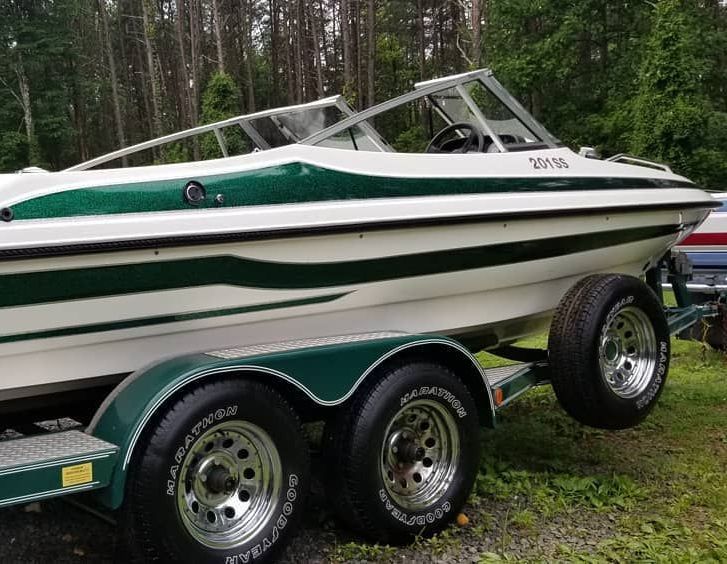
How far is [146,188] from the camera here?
3.19 m

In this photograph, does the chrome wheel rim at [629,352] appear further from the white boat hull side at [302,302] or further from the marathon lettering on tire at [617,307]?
the white boat hull side at [302,302]

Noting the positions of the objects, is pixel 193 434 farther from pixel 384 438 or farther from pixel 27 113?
pixel 27 113

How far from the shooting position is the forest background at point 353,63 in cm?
1708

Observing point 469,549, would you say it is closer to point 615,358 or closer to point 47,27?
point 615,358

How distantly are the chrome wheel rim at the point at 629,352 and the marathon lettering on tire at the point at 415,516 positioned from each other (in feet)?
4.65

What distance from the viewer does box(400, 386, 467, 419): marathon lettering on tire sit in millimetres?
3551

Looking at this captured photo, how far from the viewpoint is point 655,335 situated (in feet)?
15.6

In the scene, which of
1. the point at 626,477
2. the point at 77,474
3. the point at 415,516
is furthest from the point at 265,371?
the point at 626,477

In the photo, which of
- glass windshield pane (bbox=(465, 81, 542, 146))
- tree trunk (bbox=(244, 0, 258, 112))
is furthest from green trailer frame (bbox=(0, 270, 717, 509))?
tree trunk (bbox=(244, 0, 258, 112))

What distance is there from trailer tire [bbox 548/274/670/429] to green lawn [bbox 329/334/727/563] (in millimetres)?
391

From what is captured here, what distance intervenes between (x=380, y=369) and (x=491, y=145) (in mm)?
1868

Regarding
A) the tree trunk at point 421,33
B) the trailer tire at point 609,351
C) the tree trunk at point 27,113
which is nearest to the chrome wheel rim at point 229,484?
the trailer tire at point 609,351

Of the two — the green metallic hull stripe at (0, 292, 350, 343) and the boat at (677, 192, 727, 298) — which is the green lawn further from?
the boat at (677, 192, 727, 298)

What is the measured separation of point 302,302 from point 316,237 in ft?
1.07
